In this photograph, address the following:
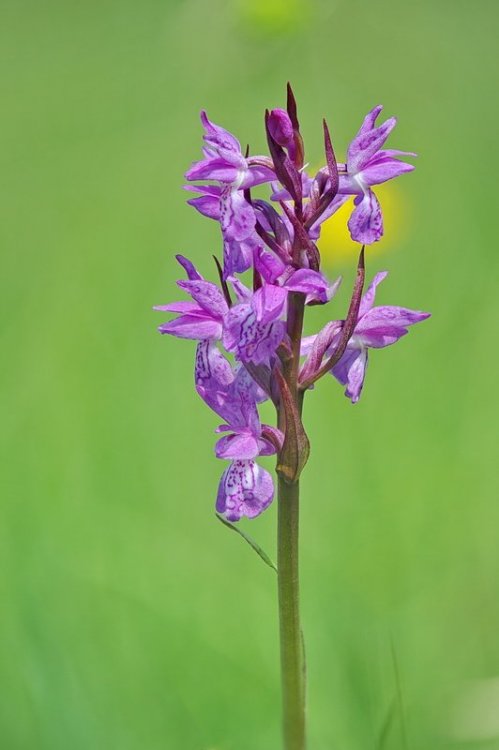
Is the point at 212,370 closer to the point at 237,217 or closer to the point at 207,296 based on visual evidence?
the point at 207,296

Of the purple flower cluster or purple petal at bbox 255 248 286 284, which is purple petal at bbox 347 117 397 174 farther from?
purple petal at bbox 255 248 286 284

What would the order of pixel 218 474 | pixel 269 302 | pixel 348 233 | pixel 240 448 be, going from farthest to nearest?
pixel 348 233 < pixel 218 474 < pixel 240 448 < pixel 269 302

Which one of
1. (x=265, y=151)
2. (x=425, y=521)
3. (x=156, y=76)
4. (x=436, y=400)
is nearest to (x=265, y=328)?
(x=425, y=521)

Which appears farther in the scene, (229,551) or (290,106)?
(229,551)

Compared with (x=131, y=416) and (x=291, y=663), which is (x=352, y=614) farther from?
(x=131, y=416)

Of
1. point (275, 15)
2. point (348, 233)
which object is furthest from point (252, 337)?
point (275, 15)
